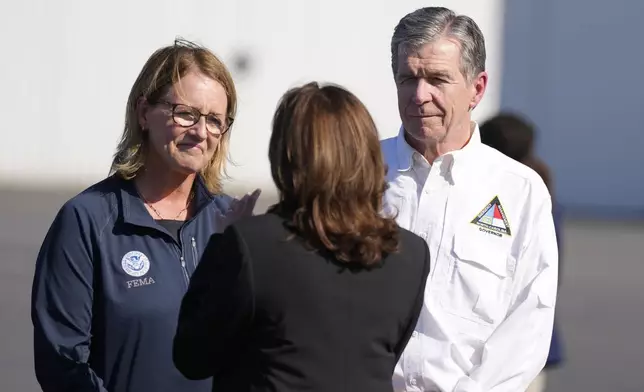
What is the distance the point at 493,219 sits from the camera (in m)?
3.28

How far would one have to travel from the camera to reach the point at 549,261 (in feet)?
10.6

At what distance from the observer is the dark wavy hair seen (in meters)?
2.52

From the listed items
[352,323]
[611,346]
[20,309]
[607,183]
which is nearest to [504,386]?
[352,323]

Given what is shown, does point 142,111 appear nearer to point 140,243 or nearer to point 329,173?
point 140,243

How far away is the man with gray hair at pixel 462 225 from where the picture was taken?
316 cm

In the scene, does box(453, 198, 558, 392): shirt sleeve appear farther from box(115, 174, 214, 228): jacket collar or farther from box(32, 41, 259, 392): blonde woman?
box(115, 174, 214, 228): jacket collar

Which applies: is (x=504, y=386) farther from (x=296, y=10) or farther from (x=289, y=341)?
(x=296, y=10)

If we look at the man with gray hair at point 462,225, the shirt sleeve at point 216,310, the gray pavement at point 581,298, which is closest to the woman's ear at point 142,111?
the man with gray hair at point 462,225

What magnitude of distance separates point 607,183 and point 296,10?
5252 millimetres

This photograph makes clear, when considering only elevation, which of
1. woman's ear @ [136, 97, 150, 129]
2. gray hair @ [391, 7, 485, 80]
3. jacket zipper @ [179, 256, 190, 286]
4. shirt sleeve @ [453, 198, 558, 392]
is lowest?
shirt sleeve @ [453, 198, 558, 392]

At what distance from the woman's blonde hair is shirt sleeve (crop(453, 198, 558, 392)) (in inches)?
36.5

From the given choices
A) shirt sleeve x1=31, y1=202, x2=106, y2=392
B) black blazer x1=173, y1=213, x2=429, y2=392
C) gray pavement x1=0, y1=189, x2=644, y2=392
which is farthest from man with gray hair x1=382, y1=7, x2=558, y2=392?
gray pavement x1=0, y1=189, x2=644, y2=392

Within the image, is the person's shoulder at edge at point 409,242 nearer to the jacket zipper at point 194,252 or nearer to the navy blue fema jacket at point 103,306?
the navy blue fema jacket at point 103,306

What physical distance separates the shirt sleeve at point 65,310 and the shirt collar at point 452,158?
3.09 ft
